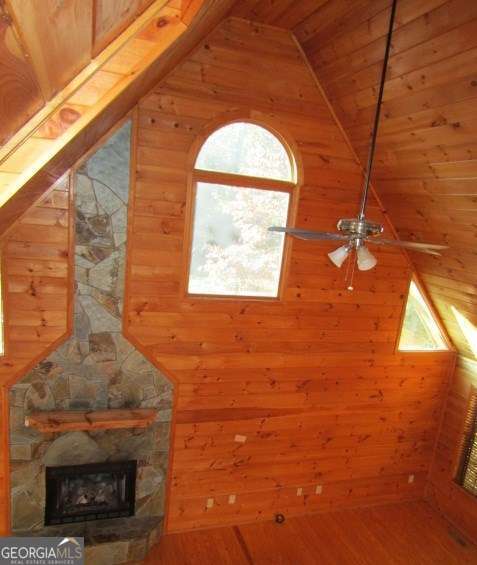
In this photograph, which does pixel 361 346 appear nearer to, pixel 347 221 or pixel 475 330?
pixel 475 330

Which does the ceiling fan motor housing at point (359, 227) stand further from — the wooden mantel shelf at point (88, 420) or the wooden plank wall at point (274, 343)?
the wooden mantel shelf at point (88, 420)

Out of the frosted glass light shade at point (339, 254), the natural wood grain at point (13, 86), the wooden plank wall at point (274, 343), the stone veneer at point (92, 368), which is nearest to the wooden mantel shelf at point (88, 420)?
the stone veneer at point (92, 368)

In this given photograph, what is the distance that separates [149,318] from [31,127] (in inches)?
115

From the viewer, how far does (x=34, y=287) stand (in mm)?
3492

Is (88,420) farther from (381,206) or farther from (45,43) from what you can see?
(381,206)

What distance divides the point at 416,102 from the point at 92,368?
3.71m

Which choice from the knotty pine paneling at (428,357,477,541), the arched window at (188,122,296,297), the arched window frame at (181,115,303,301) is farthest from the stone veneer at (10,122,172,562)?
the knotty pine paneling at (428,357,477,541)

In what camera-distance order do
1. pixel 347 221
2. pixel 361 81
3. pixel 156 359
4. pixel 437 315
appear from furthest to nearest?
pixel 437 315 → pixel 156 359 → pixel 361 81 → pixel 347 221

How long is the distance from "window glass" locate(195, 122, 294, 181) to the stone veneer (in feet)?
2.68

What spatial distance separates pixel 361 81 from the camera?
339 cm

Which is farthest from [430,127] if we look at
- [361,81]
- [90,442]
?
[90,442]

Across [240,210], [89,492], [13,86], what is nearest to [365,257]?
[240,210]

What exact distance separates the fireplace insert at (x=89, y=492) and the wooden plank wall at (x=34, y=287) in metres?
0.47

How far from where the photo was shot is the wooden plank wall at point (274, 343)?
144 inches
